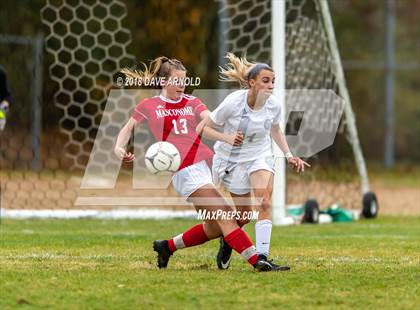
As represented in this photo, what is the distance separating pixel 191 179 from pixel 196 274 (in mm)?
768

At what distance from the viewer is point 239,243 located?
801cm

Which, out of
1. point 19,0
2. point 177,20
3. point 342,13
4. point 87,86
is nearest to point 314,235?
point 87,86

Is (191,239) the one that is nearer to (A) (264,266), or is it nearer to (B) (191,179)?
(B) (191,179)

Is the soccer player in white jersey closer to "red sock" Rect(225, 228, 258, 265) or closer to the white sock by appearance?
the white sock

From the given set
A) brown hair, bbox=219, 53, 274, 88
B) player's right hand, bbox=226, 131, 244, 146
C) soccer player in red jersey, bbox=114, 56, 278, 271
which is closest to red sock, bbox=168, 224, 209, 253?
soccer player in red jersey, bbox=114, 56, 278, 271

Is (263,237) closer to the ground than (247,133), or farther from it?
closer to the ground

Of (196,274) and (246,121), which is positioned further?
(246,121)

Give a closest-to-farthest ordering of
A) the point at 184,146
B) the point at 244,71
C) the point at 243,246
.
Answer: the point at 243,246 < the point at 184,146 < the point at 244,71

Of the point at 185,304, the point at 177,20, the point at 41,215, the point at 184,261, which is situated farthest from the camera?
the point at 177,20

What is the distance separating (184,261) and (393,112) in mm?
18494

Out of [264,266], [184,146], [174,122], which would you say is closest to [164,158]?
[184,146]

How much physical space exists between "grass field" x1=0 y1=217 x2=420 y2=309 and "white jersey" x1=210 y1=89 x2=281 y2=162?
908mm

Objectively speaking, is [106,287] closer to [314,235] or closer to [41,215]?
[314,235]

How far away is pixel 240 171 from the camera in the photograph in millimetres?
8281
